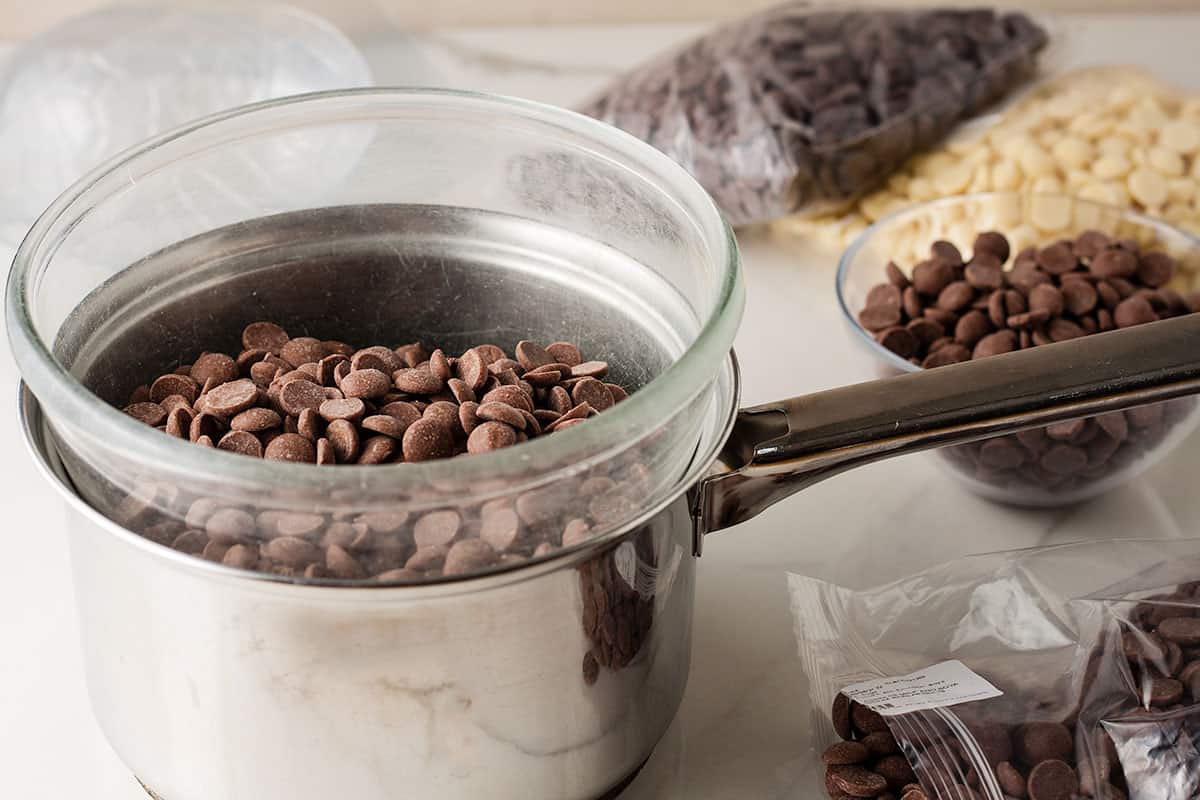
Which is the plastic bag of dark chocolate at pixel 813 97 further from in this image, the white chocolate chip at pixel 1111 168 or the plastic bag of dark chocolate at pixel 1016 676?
the plastic bag of dark chocolate at pixel 1016 676

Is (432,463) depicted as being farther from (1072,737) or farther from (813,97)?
(813,97)

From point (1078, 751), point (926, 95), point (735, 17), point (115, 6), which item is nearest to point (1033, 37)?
point (926, 95)

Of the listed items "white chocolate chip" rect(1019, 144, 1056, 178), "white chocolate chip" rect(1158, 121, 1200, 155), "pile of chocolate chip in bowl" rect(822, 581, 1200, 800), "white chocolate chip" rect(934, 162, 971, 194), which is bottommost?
"white chocolate chip" rect(934, 162, 971, 194)

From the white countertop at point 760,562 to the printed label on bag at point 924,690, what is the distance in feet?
0.24

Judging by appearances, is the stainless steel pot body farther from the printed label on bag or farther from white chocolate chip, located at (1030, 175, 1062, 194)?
white chocolate chip, located at (1030, 175, 1062, 194)

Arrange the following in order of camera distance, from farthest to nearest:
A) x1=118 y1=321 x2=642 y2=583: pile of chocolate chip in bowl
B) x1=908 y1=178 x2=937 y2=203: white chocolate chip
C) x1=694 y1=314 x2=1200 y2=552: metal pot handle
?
x1=908 y1=178 x2=937 y2=203: white chocolate chip
x1=694 y1=314 x2=1200 y2=552: metal pot handle
x1=118 y1=321 x2=642 y2=583: pile of chocolate chip in bowl

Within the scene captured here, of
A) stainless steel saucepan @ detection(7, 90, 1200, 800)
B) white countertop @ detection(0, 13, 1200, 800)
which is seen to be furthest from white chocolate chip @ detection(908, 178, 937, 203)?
stainless steel saucepan @ detection(7, 90, 1200, 800)

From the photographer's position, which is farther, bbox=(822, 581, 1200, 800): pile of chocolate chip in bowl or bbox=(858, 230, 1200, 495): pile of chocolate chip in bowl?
bbox=(858, 230, 1200, 495): pile of chocolate chip in bowl

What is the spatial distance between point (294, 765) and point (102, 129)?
35.3 inches

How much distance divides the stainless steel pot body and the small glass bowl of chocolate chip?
34 cm

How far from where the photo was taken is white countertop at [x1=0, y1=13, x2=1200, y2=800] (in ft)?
2.46

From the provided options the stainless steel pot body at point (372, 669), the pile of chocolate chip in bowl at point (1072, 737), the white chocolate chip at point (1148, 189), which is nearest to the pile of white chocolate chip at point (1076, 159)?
the white chocolate chip at point (1148, 189)

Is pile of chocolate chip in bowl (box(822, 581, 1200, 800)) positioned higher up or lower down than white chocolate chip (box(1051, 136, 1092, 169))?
lower down

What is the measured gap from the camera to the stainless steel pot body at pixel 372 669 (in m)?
0.55
